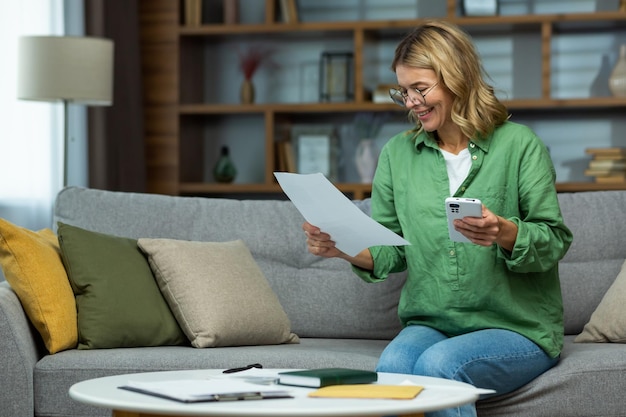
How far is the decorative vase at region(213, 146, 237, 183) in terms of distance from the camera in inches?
207

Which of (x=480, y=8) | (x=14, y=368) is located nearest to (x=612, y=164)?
(x=480, y=8)

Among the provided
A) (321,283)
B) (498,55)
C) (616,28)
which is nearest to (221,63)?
(498,55)

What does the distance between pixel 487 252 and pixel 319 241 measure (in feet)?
1.22

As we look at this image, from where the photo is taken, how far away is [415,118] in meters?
2.52

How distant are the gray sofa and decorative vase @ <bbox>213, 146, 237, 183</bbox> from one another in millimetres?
2186

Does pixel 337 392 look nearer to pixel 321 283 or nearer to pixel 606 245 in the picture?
pixel 321 283

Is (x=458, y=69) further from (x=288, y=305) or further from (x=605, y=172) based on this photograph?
(x=605, y=172)

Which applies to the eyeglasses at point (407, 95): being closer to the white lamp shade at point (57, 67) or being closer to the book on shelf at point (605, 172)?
the white lamp shade at point (57, 67)

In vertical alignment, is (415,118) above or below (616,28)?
below

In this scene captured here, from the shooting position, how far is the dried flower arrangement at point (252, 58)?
5297mm

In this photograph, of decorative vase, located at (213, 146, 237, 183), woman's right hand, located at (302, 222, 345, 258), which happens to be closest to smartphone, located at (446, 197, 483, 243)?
woman's right hand, located at (302, 222, 345, 258)

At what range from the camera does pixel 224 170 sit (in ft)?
17.2

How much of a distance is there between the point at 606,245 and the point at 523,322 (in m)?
0.78

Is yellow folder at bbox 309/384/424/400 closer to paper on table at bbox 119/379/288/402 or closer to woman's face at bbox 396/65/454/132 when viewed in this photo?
paper on table at bbox 119/379/288/402
